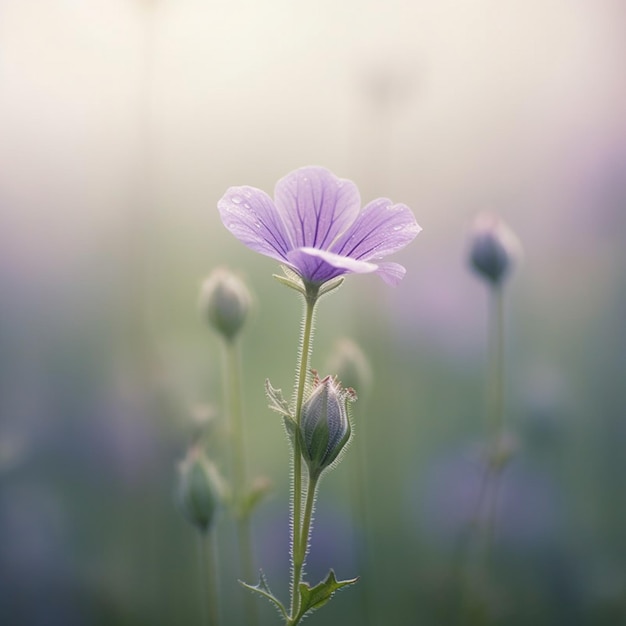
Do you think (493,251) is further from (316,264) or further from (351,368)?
(316,264)

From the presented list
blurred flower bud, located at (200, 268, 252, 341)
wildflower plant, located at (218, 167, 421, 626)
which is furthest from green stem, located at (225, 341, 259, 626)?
wildflower plant, located at (218, 167, 421, 626)

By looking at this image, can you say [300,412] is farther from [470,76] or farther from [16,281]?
[470,76]

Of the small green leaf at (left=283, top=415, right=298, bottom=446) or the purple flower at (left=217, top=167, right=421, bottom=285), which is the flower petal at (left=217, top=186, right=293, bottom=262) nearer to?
the purple flower at (left=217, top=167, right=421, bottom=285)

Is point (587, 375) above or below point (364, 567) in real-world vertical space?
above

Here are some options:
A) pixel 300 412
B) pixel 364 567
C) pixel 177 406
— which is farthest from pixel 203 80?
pixel 300 412

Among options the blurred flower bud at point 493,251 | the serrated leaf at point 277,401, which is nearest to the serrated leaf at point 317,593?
the serrated leaf at point 277,401

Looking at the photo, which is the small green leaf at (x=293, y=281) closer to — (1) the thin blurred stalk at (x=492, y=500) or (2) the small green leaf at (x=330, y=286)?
(2) the small green leaf at (x=330, y=286)

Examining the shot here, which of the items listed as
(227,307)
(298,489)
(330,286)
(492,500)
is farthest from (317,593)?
(492,500)
